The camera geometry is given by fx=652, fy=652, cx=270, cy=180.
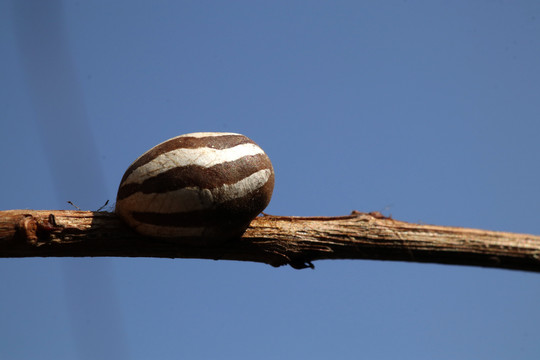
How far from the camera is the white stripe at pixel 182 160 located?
13.8ft

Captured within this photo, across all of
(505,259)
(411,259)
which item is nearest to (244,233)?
(411,259)

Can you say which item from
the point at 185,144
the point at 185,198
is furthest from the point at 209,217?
the point at 185,144

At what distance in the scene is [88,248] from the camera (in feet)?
14.1

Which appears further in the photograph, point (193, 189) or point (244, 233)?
point (244, 233)

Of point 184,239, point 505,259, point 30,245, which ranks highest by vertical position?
point 505,259

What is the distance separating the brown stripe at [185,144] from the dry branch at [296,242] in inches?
16.8

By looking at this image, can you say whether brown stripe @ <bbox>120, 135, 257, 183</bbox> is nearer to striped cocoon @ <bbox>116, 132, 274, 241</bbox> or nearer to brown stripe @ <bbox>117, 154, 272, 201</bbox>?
striped cocoon @ <bbox>116, 132, 274, 241</bbox>

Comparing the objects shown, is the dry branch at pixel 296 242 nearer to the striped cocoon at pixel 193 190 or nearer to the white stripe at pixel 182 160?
the striped cocoon at pixel 193 190

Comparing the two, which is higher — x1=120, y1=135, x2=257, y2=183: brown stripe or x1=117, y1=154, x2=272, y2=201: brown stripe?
x1=120, y1=135, x2=257, y2=183: brown stripe

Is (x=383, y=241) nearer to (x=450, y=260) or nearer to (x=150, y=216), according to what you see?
(x=450, y=260)

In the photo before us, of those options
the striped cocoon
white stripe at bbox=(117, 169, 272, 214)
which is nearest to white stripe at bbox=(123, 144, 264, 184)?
the striped cocoon

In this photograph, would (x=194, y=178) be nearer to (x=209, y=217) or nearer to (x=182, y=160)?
(x=182, y=160)

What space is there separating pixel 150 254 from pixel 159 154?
0.67 metres

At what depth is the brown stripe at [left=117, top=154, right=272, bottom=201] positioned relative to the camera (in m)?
4.14
